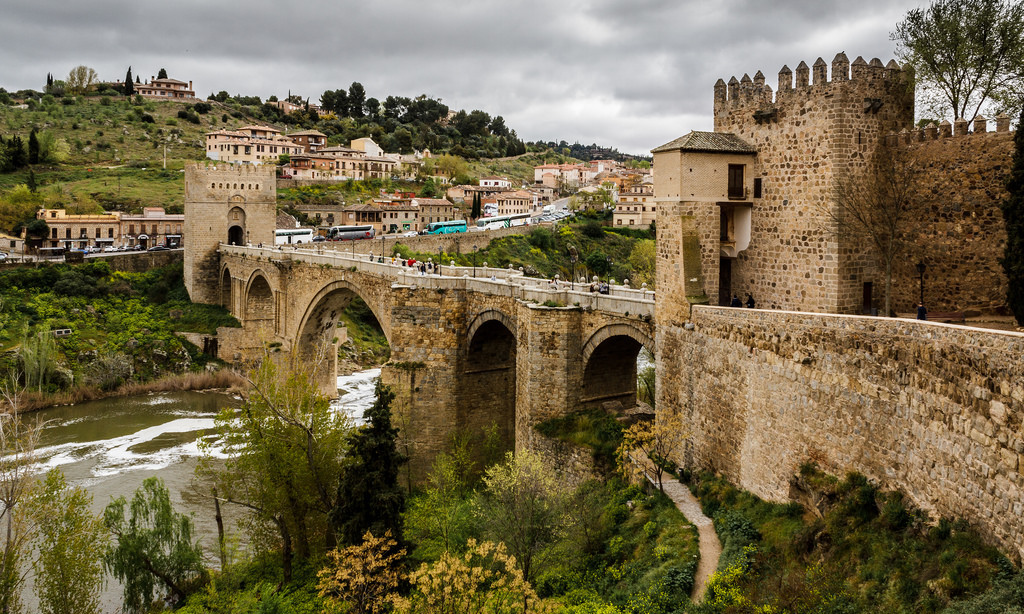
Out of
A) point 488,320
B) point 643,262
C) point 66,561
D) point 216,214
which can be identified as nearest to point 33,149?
point 216,214

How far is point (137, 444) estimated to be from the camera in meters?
33.1

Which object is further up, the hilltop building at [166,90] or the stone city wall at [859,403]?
the hilltop building at [166,90]

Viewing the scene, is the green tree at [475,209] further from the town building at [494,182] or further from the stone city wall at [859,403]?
the stone city wall at [859,403]

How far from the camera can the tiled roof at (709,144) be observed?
16.6m

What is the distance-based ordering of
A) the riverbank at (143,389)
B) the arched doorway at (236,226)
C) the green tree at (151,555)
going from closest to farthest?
the green tree at (151,555)
the riverbank at (143,389)
the arched doorway at (236,226)

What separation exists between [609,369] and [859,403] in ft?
34.6

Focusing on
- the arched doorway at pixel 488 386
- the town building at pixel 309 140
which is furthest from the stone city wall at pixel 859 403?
the town building at pixel 309 140

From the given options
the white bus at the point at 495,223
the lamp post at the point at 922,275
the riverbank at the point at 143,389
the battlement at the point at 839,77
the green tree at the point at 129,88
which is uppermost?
the green tree at the point at 129,88

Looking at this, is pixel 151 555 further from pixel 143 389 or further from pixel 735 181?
pixel 143 389

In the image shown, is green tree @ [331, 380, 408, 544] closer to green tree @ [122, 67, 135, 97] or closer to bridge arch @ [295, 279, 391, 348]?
bridge arch @ [295, 279, 391, 348]

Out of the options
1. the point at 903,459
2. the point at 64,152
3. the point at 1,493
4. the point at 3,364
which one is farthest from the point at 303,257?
the point at 64,152

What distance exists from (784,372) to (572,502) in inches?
266

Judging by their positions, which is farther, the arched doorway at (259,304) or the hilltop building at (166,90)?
the hilltop building at (166,90)

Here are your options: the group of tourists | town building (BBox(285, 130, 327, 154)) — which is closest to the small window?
the group of tourists
